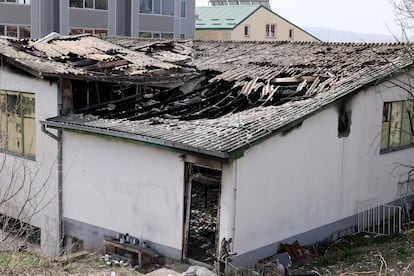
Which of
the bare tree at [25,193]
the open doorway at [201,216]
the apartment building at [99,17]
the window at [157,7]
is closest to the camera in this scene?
the open doorway at [201,216]

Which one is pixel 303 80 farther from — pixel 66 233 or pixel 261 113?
pixel 66 233

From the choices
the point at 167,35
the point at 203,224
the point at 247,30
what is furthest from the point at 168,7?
the point at 203,224

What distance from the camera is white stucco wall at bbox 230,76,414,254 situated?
10945 millimetres

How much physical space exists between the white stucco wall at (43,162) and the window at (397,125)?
839 cm

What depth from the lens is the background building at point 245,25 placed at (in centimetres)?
5062

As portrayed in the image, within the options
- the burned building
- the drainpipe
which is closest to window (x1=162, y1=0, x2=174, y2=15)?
the burned building

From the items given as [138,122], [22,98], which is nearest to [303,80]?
[138,122]

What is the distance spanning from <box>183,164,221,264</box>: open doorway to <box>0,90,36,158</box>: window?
4398mm

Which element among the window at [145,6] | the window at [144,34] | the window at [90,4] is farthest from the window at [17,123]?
the window at [145,6]

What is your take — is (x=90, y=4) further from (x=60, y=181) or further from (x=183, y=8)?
(x=60, y=181)

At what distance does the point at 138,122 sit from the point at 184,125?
1.14 m

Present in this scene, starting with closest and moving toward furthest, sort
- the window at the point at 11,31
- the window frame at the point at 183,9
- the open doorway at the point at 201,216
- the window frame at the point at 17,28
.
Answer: the open doorway at the point at 201,216 → the window frame at the point at 17,28 → the window at the point at 11,31 → the window frame at the point at 183,9

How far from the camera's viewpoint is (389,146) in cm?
1510

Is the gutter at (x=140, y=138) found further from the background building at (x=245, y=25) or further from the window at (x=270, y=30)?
the window at (x=270, y=30)
